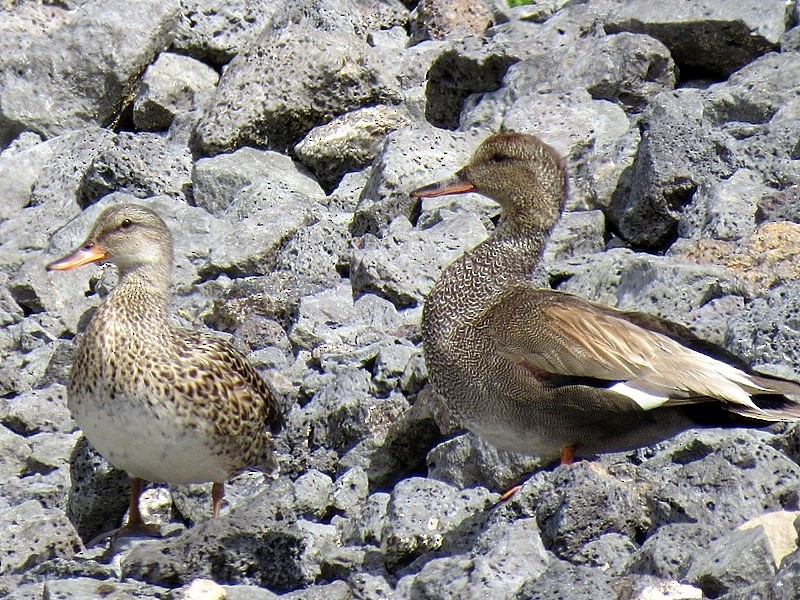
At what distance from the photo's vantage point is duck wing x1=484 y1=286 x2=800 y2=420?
6.57 metres

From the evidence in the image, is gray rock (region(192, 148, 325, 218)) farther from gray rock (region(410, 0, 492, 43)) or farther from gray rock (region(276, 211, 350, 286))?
gray rock (region(410, 0, 492, 43))

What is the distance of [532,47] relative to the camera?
1147 centimetres

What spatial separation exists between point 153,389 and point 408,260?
230 centimetres

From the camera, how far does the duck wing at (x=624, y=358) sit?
657 centimetres

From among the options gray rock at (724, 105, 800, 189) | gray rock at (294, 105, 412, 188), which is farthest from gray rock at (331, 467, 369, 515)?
gray rock at (294, 105, 412, 188)

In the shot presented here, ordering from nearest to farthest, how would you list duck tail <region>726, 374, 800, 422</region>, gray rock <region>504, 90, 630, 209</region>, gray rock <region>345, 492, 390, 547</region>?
duck tail <region>726, 374, 800, 422</region>
gray rock <region>345, 492, 390, 547</region>
gray rock <region>504, 90, 630, 209</region>

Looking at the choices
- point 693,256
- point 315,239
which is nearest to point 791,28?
point 693,256

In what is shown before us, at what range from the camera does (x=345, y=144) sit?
1112 centimetres

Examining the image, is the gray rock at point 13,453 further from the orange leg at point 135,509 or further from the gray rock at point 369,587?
the gray rock at point 369,587

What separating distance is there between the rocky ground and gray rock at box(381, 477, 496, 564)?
0.01 m

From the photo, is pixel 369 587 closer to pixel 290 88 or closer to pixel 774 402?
pixel 774 402

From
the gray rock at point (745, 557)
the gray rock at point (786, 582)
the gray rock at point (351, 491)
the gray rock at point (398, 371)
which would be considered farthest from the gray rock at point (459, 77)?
the gray rock at point (786, 582)

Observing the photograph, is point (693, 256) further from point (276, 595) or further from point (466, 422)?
point (276, 595)

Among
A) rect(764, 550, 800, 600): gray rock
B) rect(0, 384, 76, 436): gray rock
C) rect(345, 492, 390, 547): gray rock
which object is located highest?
rect(764, 550, 800, 600): gray rock
